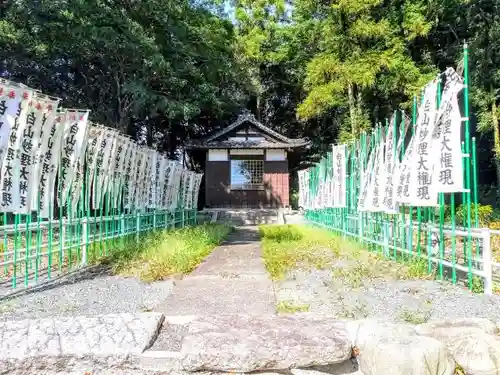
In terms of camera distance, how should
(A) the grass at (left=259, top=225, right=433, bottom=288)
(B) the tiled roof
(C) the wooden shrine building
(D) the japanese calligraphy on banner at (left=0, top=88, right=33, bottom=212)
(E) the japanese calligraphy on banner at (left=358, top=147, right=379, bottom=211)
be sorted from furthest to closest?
(C) the wooden shrine building
(B) the tiled roof
(E) the japanese calligraphy on banner at (left=358, top=147, right=379, bottom=211)
(A) the grass at (left=259, top=225, right=433, bottom=288)
(D) the japanese calligraphy on banner at (left=0, top=88, right=33, bottom=212)

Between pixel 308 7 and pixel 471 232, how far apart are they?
21640 millimetres

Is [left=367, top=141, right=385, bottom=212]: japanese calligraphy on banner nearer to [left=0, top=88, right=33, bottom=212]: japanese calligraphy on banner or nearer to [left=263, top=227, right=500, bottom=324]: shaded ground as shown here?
[left=263, top=227, right=500, bottom=324]: shaded ground

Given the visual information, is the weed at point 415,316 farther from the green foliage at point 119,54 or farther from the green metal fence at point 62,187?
the green foliage at point 119,54

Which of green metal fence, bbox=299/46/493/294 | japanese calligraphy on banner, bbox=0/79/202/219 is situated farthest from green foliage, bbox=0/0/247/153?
green metal fence, bbox=299/46/493/294

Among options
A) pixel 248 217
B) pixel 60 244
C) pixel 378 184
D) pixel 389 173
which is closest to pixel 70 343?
pixel 60 244

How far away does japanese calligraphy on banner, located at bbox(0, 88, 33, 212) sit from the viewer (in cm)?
579

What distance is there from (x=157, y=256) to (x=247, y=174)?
53.2 feet

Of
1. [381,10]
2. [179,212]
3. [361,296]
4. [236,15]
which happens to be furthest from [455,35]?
[361,296]

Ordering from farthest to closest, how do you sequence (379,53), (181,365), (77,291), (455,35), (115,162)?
(455,35)
(379,53)
(115,162)
(77,291)
(181,365)

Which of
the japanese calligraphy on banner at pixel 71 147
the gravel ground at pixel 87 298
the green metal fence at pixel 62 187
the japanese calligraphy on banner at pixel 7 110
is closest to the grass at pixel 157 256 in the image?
the green metal fence at pixel 62 187

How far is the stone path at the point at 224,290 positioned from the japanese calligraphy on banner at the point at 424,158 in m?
2.39

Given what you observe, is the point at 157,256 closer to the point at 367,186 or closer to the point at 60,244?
the point at 60,244

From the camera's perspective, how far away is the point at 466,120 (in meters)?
5.45

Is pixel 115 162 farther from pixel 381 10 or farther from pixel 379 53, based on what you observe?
pixel 381 10
